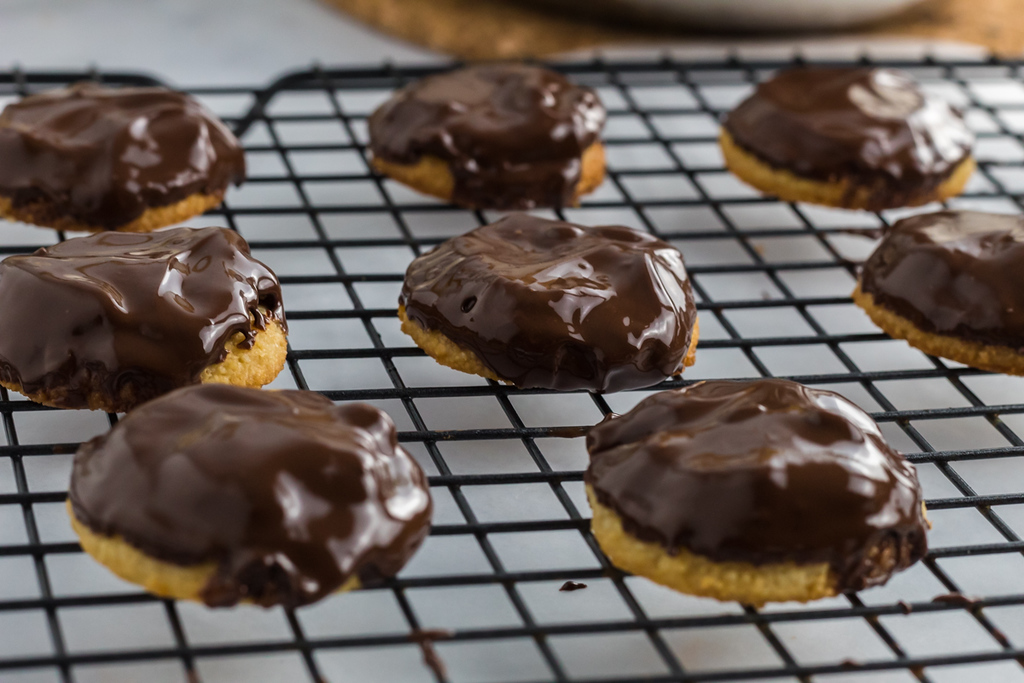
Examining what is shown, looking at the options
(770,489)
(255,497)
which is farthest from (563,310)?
(255,497)

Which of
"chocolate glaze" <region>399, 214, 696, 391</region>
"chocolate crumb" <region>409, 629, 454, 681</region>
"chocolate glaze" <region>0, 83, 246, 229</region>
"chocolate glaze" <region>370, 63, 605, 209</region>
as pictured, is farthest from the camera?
"chocolate glaze" <region>370, 63, 605, 209</region>

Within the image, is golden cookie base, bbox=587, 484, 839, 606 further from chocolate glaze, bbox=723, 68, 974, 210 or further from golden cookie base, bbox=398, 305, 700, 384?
chocolate glaze, bbox=723, 68, 974, 210

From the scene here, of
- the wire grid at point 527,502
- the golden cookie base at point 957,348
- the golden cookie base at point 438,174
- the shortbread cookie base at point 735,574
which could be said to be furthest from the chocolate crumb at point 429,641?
the golden cookie base at point 438,174

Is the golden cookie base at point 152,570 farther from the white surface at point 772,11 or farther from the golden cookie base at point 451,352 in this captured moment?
the white surface at point 772,11

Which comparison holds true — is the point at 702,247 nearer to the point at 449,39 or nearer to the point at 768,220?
the point at 768,220

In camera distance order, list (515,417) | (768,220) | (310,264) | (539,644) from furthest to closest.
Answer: (768,220) → (310,264) → (515,417) → (539,644)

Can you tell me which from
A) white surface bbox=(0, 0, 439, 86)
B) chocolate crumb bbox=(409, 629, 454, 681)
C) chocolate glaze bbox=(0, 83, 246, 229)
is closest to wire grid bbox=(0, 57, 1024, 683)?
chocolate crumb bbox=(409, 629, 454, 681)

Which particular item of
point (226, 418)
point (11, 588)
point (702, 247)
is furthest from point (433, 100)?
point (11, 588)
